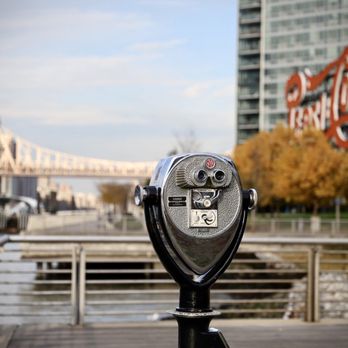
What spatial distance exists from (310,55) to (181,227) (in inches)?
3345

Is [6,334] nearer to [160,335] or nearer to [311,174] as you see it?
[160,335]

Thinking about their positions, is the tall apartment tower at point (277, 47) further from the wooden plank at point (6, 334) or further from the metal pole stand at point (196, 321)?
the metal pole stand at point (196, 321)

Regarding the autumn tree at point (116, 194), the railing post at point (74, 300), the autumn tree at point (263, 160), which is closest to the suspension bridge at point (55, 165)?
the autumn tree at point (116, 194)

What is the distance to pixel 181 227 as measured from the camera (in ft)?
13.1

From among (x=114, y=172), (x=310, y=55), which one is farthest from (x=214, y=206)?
(x=114, y=172)

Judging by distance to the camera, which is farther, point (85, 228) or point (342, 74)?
point (342, 74)

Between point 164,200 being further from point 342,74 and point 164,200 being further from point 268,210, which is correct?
point 268,210

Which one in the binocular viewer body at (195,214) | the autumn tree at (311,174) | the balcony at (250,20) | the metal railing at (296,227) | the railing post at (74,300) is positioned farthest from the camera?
the balcony at (250,20)

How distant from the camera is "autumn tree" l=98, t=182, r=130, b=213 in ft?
326

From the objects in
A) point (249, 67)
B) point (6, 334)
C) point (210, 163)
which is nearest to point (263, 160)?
point (249, 67)

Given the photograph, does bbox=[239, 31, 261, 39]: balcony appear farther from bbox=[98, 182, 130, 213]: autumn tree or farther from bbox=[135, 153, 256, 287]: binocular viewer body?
bbox=[135, 153, 256, 287]: binocular viewer body

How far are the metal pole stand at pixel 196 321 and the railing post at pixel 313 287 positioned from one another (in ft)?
11.0

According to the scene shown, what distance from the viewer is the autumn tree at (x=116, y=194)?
9931cm

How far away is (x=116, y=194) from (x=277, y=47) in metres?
25.6
